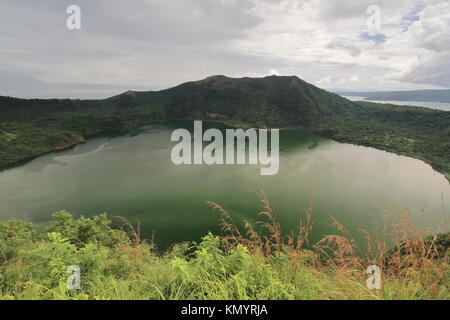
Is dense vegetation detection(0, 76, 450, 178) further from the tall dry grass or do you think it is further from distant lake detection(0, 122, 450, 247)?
the tall dry grass

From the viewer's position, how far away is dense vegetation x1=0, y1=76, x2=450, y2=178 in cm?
5184

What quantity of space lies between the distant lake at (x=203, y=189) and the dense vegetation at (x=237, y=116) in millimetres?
6851

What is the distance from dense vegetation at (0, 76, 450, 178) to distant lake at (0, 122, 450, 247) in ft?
22.5

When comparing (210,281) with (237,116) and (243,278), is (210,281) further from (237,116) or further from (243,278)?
(237,116)

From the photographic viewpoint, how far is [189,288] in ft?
7.52

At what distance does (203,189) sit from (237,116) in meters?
70.0

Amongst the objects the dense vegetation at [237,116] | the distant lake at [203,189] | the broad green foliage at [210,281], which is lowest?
the distant lake at [203,189]

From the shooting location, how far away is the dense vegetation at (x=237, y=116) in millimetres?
51844

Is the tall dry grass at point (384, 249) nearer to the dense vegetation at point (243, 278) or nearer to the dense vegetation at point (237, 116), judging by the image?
the dense vegetation at point (243, 278)

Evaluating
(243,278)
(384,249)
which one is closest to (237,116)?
(384,249)

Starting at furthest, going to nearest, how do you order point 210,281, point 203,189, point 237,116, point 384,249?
point 237,116 → point 203,189 → point 384,249 → point 210,281

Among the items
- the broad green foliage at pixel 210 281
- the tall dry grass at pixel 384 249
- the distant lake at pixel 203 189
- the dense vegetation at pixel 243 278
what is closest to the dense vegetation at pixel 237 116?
the distant lake at pixel 203 189

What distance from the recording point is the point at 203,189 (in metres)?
30.1

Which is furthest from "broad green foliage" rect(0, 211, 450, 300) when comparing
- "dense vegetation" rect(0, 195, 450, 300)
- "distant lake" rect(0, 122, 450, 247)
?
"distant lake" rect(0, 122, 450, 247)
